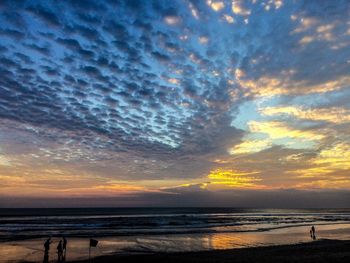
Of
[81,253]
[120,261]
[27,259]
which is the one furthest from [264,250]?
[27,259]

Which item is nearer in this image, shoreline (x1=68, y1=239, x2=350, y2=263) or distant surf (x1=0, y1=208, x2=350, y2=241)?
shoreline (x1=68, y1=239, x2=350, y2=263)

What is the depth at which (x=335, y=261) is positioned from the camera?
78.1 feet

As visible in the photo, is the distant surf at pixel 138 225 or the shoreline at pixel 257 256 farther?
the distant surf at pixel 138 225

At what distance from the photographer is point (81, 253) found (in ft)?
102

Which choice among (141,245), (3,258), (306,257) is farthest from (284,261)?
(3,258)

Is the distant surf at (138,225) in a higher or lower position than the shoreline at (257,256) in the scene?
higher

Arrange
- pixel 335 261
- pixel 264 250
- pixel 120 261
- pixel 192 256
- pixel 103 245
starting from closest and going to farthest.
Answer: pixel 335 261
pixel 120 261
pixel 192 256
pixel 264 250
pixel 103 245

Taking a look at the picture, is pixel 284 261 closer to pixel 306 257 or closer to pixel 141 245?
pixel 306 257

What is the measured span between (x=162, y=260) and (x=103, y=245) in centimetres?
1217

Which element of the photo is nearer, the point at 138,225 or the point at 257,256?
the point at 257,256

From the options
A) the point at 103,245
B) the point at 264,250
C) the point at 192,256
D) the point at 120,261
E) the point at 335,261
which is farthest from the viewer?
the point at 103,245

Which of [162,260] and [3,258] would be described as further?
[3,258]

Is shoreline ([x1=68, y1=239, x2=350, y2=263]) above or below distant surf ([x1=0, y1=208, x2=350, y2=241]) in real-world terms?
below

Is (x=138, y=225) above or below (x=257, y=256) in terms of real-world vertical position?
above
